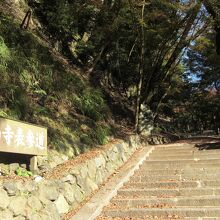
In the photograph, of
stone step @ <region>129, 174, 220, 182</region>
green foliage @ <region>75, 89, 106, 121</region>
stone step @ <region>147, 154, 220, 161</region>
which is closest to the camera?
stone step @ <region>129, 174, 220, 182</region>

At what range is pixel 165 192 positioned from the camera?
846 cm

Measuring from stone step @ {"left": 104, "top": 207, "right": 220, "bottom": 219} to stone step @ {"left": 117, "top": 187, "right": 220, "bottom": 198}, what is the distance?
97 cm

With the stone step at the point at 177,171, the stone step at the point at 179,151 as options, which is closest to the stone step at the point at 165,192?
the stone step at the point at 177,171

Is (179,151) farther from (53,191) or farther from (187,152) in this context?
(53,191)

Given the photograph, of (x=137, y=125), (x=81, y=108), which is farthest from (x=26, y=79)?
(x=137, y=125)

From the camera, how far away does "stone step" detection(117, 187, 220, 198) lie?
8.22 metres

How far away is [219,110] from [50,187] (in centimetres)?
2473

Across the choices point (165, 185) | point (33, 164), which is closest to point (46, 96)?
point (33, 164)

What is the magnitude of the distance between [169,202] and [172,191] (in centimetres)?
60

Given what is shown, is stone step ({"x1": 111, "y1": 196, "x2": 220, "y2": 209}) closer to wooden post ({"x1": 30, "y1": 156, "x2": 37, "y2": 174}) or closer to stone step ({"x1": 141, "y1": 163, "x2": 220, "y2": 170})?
wooden post ({"x1": 30, "y1": 156, "x2": 37, "y2": 174})

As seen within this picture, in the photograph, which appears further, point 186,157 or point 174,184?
point 186,157

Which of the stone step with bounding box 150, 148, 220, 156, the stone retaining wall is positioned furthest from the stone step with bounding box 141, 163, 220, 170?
the stone retaining wall

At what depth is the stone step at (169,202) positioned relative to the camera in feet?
25.1

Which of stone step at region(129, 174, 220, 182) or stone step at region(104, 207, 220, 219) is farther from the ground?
stone step at region(129, 174, 220, 182)
